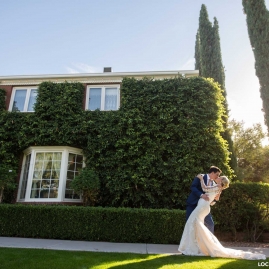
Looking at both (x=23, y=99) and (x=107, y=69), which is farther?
(x=107, y=69)

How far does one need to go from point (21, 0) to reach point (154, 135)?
7766 millimetres

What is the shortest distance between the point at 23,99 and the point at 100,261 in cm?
1074

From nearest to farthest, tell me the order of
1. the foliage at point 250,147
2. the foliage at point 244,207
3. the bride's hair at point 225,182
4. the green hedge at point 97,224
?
1. the bride's hair at point 225,182
2. the green hedge at point 97,224
3. the foliage at point 244,207
4. the foliage at point 250,147

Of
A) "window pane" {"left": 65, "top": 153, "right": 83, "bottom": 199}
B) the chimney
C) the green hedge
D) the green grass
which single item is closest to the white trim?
the chimney

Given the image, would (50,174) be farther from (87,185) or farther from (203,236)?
(203,236)

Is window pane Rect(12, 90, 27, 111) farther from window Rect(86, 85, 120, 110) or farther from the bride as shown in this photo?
the bride

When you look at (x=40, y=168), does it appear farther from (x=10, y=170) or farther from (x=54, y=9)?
(x=54, y=9)

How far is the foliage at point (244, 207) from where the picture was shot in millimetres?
8500

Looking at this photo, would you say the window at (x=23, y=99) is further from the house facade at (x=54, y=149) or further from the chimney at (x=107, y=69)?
the chimney at (x=107, y=69)

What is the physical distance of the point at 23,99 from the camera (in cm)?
1261

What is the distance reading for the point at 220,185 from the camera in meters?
5.18

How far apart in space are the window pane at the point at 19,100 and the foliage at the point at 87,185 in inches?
219

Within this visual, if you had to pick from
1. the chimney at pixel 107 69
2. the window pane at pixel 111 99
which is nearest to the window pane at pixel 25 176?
the window pane at pixel 111 99

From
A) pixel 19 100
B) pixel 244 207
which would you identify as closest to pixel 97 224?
pixel 244 207
